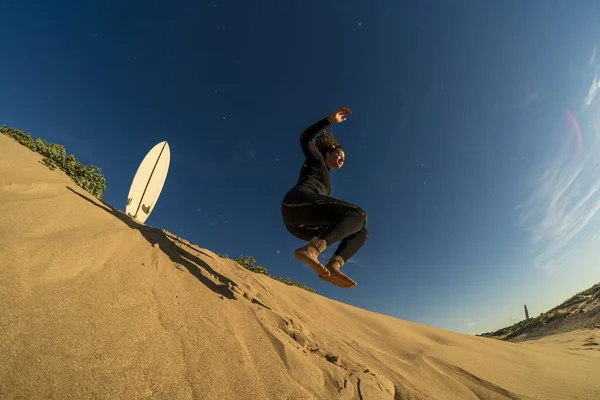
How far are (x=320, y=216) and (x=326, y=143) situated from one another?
147cm

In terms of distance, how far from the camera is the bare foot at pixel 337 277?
2.97m

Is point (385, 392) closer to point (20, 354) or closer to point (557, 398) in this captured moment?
point (557, 398)

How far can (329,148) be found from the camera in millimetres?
4223

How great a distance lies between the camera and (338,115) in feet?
12.9

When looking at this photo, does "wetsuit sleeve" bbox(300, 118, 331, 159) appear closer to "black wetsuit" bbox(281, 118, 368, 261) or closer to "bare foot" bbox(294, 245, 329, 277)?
"black wetsuit" bbox(281, 118, 368, 261)

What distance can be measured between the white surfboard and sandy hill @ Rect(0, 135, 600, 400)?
4.59m

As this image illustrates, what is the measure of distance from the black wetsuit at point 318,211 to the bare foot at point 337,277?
23cm

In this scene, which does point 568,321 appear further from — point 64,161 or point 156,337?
point 64,161

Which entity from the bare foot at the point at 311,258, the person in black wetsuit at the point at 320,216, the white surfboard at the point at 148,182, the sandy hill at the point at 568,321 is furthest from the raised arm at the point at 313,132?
the sandy hill at the point at 568,321

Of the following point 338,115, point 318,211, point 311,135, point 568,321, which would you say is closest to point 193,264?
point 318,211

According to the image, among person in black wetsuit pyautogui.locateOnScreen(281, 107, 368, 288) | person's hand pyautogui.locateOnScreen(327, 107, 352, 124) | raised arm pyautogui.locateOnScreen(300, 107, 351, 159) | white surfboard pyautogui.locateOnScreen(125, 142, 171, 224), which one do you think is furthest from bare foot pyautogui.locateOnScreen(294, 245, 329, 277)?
white surfboard pyautogui.locateOnScreen(125, 142, 171, 224)

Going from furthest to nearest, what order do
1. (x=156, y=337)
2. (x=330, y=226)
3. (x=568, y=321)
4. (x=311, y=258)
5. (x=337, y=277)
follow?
(x=568, y=321)
(x=330, y=226)
(x=337, y=277)
(x=311, y=258)
(x=156, y=337)

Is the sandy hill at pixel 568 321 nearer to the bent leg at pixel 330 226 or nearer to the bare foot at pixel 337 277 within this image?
the bent leg at pixel 330 226

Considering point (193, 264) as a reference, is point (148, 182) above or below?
above
